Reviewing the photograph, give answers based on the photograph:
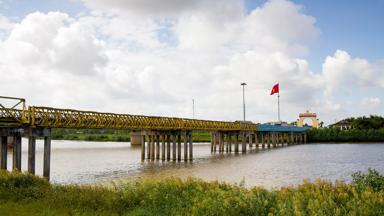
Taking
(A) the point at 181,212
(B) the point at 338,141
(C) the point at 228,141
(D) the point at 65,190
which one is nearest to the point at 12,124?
(D) the point at 65,190

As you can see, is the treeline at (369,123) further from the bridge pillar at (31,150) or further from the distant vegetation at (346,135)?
the bridge pillar at (31,150)

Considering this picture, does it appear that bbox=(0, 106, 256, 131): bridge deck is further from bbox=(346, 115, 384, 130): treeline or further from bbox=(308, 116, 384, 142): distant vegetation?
bbox=(346, 115, 384, 130): treeline

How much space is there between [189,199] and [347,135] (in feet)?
374

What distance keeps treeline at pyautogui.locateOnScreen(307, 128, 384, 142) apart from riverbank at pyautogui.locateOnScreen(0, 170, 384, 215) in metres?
107

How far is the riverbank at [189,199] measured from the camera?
1278 cm

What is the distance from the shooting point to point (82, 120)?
38.1m

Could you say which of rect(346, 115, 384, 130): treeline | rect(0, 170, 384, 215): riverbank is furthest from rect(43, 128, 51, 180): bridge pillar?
rect(346, 115, 384, 130): treeline

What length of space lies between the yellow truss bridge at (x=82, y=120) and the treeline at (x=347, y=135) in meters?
68.0

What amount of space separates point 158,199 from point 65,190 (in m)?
5.52

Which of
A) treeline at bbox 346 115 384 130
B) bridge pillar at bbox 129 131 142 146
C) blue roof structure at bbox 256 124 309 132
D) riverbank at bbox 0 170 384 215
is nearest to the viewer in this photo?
riverbank at bbox 0 170 384 215

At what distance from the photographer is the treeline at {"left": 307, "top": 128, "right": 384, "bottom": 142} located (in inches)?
4631

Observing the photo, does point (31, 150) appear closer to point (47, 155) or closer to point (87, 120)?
point (47, 155)

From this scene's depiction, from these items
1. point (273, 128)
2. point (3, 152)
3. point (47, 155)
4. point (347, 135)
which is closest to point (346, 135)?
point (347, 135)

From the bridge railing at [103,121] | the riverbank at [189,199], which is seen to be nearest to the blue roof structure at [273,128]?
the bridge railing at [103,121]
